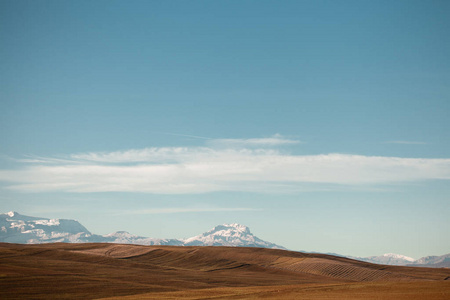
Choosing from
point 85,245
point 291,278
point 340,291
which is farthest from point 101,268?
point 85,245

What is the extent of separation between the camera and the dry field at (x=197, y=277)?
5962cm

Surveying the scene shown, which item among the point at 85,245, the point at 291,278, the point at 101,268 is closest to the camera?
the point at 101,268

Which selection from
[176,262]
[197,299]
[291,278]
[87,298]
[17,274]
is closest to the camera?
[197,299]

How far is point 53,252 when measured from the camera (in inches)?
4407

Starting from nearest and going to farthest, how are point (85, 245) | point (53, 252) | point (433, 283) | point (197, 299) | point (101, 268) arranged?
point (197, 299)
point (433, 283)
point (101, 268)
point (53, 252)
point (85, 245)

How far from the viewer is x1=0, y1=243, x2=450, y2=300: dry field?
59625 mm

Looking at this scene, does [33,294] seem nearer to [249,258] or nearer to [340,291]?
[340,291]

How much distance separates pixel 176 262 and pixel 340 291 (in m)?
65.3

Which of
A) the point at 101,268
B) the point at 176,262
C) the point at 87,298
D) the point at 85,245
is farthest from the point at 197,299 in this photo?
the point at 85,245

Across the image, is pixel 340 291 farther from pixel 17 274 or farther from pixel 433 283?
pixel 17 274

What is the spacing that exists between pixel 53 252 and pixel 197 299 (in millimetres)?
67804

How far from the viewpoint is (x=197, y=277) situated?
90562 millimetres

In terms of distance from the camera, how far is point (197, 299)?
55438 millimetres

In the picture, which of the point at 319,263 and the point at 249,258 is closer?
the point at 319,263
